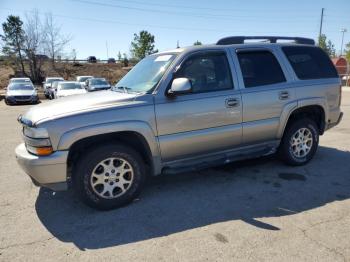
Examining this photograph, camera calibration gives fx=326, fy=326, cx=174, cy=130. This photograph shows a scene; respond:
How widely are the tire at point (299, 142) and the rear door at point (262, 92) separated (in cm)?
33

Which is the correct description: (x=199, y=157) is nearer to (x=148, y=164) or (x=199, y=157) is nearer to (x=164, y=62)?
(x=148, y=164)

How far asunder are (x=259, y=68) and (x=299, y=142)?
148cm

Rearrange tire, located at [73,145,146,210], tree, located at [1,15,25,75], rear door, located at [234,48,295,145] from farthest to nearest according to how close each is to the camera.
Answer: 1. tree, located at [1,15,25,75]
2. rear door, located at [234,48,295,145]
3. tire, located at [73,145,146,210]

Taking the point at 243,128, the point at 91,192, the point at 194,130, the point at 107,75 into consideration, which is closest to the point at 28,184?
the point at 91,192

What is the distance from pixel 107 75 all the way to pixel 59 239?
48441mm

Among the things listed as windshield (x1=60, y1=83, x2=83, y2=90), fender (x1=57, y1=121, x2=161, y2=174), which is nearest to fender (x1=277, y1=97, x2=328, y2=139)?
fender (x1=57, y1=121, x2=161, y2=174)

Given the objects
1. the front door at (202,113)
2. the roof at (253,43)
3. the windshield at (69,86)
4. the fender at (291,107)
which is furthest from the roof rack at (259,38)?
the windshield at (69,86)

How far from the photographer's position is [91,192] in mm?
3854

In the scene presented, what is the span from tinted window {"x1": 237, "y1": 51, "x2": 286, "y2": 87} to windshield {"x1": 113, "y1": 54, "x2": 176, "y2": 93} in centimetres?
109

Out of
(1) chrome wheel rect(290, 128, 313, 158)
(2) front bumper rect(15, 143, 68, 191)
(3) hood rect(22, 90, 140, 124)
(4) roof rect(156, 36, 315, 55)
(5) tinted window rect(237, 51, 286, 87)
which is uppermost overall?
(4) roof rect(156, 36, 315, 55)

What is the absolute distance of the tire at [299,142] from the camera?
5.24 metres

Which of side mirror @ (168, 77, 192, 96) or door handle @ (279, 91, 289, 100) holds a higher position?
side mirror @ (168, 77, 192, 96)

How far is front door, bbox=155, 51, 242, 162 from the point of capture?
4098 mm

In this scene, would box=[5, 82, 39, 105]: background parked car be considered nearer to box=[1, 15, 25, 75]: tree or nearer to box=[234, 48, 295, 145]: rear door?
box=[234, 48, 295, 145]: rear door
